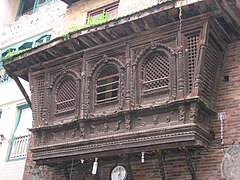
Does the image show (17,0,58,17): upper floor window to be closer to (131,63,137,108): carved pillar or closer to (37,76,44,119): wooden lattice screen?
(37,76,44,119): wooden lattice screen

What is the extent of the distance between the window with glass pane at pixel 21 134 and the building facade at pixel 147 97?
343 cm

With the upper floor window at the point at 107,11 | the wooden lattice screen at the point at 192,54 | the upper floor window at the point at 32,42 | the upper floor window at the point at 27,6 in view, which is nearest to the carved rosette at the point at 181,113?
the wooden lattice screen at the point at 192,54

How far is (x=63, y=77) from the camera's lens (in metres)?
10.1

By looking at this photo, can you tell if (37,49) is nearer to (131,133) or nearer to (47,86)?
(47,86)

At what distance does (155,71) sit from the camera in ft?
28.3

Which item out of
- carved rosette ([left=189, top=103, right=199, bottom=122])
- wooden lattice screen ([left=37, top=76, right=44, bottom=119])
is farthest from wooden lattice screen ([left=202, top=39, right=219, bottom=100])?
wooden lattice screen ([left=37, top=76, right=44, bottom=119])

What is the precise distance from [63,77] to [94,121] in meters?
1.62

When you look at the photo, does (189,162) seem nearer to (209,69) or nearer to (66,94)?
(209,69)

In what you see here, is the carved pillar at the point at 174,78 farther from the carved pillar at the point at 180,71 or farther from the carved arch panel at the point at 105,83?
the carved arch panel at the point at 105,83

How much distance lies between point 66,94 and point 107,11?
3155 mm

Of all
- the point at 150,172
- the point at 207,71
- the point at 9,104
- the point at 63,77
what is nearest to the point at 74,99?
the point at 63,77

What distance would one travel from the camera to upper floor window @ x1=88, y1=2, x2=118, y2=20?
11.7m

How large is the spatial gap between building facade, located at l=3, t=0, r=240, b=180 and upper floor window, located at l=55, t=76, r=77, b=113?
25 millimetres

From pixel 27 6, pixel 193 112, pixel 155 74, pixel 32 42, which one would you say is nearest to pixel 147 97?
pixel 155 74
